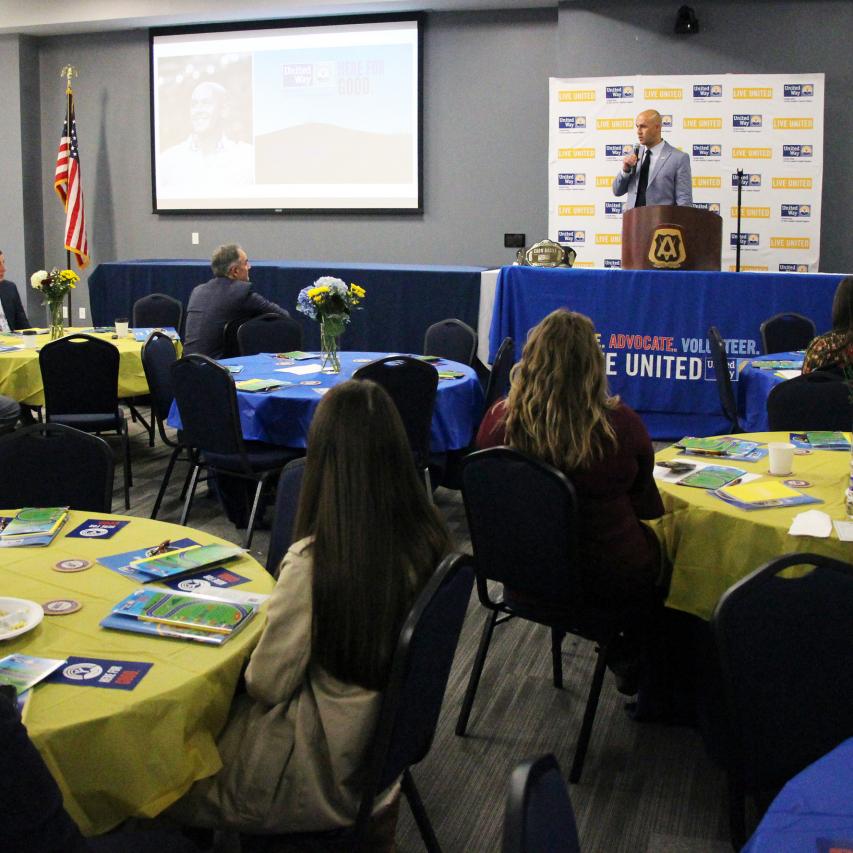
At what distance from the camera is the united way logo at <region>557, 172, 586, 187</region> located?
29.9ft

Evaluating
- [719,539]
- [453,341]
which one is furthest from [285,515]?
[453,341]

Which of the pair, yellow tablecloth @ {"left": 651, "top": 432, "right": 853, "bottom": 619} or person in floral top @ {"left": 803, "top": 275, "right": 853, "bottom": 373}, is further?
person in floral top @ {"left": 803, "top": 275, "right": 853, "bottom": 373}

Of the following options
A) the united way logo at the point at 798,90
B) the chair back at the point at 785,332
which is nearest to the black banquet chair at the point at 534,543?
the chair back at the point at 785,332

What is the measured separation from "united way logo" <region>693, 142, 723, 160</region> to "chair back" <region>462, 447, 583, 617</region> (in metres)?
6.86

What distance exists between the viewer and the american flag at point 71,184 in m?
10.8

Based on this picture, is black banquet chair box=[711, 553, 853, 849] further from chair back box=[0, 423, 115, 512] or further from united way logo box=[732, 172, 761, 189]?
united way logo box=[732, 172, 761, 189]

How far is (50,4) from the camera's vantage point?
35.0ft

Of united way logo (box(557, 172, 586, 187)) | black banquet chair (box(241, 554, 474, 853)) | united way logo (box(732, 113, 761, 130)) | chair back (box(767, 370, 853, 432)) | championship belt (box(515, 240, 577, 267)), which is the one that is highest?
united way logo (box(732, 113, 761, 130))

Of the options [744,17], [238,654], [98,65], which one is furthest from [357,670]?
[98,65]

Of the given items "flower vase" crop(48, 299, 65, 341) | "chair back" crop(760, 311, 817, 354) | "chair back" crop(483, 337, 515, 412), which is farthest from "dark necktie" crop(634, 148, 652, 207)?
"flower vase" crop(48, 299, 65, 341)

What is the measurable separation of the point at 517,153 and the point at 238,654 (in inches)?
343

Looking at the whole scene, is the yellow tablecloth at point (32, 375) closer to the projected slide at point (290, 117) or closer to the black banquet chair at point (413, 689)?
the black banquet chair at point (413, 689)

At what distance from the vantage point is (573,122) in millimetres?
9031

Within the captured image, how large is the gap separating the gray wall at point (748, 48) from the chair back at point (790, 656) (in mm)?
8034
